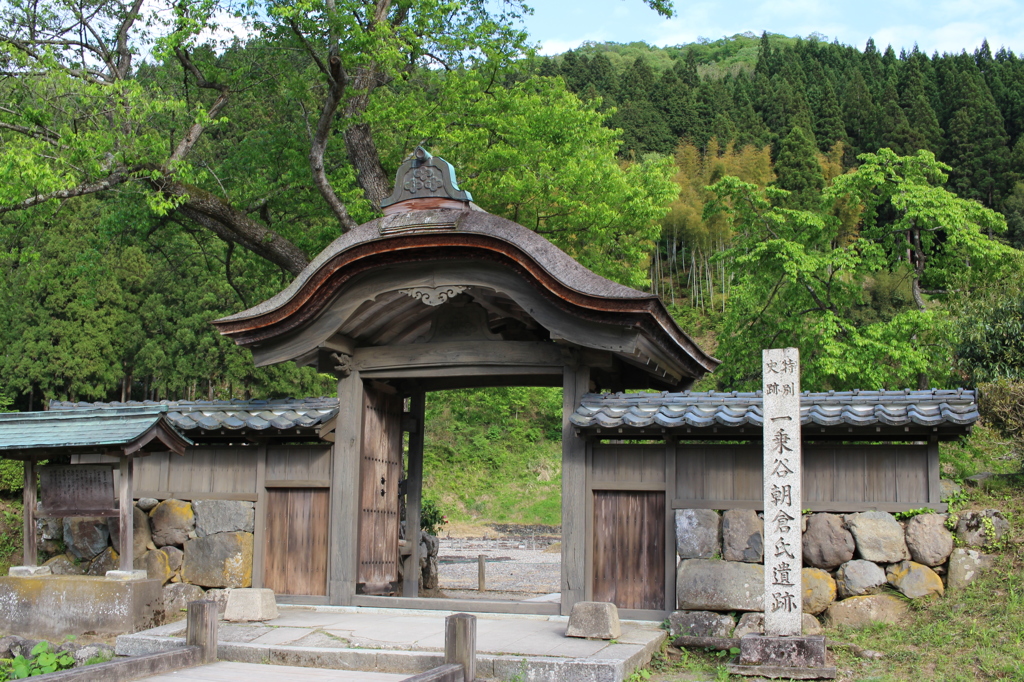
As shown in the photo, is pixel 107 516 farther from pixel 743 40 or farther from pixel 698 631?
pixel 743 40

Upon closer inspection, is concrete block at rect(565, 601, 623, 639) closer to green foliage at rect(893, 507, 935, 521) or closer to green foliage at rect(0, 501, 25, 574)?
green foliage at rect(893, 507, 935, 521)

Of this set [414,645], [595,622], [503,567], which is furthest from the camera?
[503,567]

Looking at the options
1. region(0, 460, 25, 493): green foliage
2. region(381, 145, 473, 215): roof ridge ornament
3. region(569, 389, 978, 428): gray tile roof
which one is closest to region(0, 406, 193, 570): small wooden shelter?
region(381, 145, 473, 215): roof ridge ornament

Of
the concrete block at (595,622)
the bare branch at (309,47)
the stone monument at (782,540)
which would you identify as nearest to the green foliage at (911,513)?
the stone monument at (782,540)

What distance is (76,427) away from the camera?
9359 mm

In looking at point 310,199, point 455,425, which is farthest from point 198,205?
point 455,425

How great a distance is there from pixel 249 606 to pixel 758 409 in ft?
17.5

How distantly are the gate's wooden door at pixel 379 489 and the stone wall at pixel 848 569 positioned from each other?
12.5 ft

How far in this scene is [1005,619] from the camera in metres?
7.22

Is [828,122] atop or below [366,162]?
atop

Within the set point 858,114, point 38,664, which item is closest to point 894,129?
point 858,114

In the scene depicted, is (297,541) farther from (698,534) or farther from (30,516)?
(698,534)

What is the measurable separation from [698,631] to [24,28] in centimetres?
1598

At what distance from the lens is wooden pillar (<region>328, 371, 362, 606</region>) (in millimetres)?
9711
